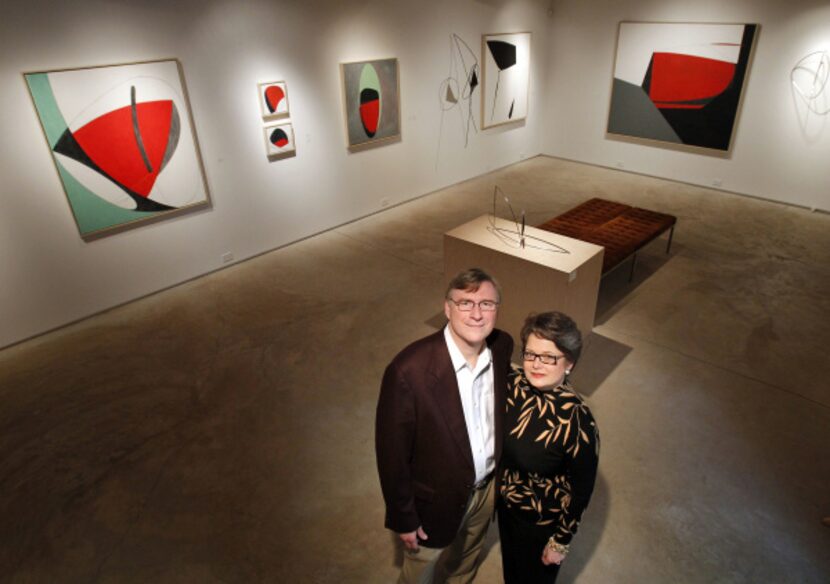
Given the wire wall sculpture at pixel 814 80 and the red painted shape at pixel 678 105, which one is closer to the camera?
the wire wall sculpture at pixel 814 80

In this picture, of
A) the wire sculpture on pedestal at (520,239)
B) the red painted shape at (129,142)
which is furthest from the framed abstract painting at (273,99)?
the wire sculpture on pedestal at (520,239)

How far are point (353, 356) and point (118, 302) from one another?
9.87 ft

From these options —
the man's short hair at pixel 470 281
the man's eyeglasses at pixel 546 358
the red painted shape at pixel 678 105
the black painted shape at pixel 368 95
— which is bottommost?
the red painted shape at pixel 678 105

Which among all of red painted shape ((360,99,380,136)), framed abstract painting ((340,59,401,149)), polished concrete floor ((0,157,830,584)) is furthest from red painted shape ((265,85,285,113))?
polished concrete floor ((0,157,830,584))

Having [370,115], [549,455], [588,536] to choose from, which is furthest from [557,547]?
[370,115]

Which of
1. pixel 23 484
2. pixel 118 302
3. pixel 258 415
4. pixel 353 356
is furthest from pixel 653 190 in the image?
pixel 23 484

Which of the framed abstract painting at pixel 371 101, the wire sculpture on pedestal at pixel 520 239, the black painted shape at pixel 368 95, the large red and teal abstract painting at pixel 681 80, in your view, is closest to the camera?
the wire sculpture on pedestal at pixel 520 239

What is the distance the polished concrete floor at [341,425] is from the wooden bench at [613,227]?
1.74 feet

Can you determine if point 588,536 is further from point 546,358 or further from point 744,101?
point 744,101

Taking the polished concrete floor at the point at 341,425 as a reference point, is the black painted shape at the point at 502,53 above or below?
above

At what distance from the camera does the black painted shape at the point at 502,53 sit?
28.2 ft

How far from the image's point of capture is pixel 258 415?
13.1 feet

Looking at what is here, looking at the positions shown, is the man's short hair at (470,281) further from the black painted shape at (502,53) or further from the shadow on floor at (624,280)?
the black painted shape at (502,53)

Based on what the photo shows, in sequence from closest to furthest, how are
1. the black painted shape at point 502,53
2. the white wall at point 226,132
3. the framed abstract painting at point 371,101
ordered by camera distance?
the white wall at point 226,132 → the framed abstract painting at point 371,101 → the black painted shape at point 502,53
